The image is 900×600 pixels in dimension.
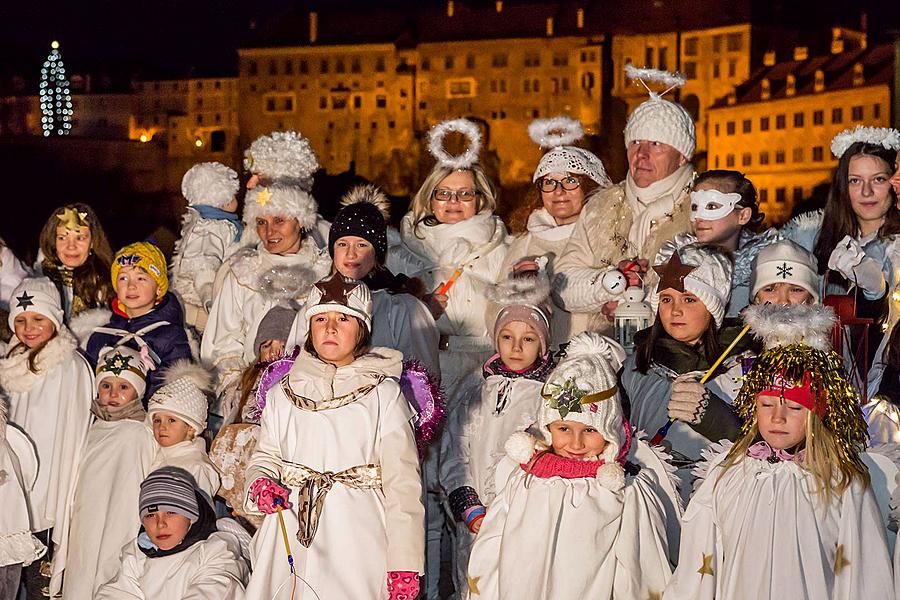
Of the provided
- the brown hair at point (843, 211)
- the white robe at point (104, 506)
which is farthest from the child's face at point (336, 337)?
the brown hair at point (843, 211)

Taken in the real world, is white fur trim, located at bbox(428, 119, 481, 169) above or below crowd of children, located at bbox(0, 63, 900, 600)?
above

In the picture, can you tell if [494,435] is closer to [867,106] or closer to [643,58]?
[867,106]

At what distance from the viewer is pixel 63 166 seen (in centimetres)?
8112

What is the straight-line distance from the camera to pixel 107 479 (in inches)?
326

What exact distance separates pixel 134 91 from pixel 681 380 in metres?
110

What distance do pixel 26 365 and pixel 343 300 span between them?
292 centimetres

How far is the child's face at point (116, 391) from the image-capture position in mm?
8438

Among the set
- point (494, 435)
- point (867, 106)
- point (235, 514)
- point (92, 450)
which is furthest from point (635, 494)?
point (867, 106)

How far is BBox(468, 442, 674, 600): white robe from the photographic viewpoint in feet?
20.2

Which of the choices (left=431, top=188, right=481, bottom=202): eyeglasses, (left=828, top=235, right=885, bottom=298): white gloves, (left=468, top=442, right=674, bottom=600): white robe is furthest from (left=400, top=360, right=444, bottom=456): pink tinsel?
(left=431, top=188, right=481, bottom=202): eyeglasses

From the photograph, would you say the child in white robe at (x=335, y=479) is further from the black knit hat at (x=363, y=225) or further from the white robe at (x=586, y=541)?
the black knit hat at (x=363, y=225)

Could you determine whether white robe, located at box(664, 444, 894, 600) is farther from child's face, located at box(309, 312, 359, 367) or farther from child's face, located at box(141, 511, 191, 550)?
child's face, located at box(141, 511, 191, 550)

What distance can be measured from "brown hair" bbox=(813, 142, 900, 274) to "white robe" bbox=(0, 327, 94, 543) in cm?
411

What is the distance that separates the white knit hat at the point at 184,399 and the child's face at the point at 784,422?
130 inches
